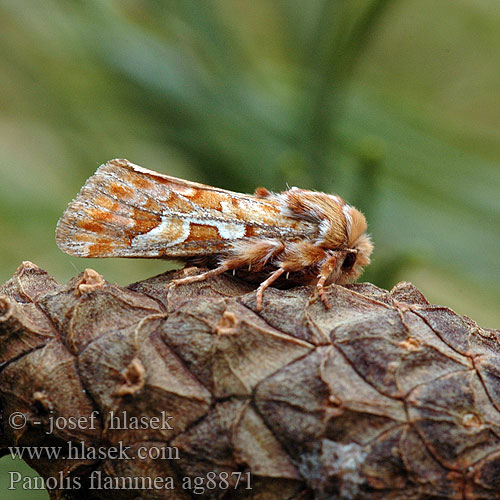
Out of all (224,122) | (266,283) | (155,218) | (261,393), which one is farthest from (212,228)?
(224,122)

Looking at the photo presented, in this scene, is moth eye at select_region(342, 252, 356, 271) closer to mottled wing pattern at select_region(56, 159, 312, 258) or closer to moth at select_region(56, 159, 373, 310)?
moth at select_region(56, 159, 373, 310)

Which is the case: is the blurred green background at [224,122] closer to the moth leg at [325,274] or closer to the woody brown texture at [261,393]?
the moth leg at [325,274]

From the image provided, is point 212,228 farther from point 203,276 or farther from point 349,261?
point 349,261

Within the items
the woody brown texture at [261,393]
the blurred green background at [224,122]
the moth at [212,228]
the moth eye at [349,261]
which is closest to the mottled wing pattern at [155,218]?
the moth at [212,228]

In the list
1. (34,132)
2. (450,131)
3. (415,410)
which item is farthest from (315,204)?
(34,132)

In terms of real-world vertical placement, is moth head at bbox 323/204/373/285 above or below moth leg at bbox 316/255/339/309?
above

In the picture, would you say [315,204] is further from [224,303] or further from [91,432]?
[91,432]

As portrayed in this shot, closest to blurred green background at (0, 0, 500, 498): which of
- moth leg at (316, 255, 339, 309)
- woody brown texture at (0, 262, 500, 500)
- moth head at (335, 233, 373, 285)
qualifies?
moth head at (335, 233, 373, 285)

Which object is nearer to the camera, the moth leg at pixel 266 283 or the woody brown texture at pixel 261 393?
the woody brown texture at pixel 261 393
